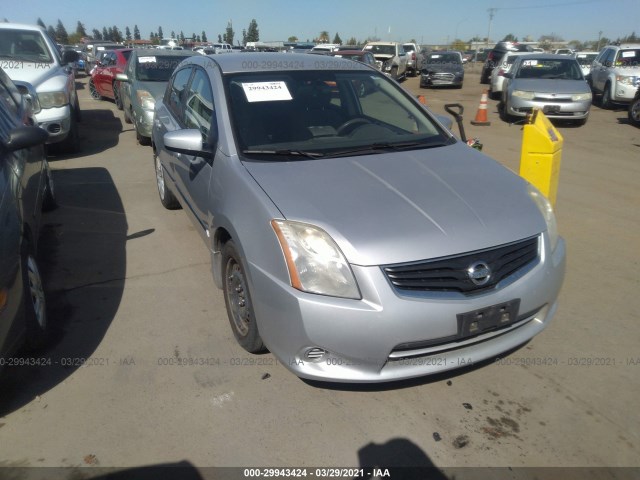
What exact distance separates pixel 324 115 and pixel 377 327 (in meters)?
1.89

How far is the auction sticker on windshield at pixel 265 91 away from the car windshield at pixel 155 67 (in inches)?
241

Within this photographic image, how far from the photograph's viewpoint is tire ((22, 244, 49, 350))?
116 inches

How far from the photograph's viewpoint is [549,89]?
38.3 feet

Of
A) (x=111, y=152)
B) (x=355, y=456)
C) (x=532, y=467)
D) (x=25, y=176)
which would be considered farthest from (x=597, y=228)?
(x=111, y=152)

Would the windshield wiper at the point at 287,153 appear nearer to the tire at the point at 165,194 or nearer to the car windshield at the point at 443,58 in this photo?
the tire at the point at 165,194

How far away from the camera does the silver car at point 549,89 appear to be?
456 inches

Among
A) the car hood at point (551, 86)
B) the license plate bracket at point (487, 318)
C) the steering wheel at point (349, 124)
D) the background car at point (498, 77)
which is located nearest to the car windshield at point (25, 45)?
the steering wheel at point (349, 124)

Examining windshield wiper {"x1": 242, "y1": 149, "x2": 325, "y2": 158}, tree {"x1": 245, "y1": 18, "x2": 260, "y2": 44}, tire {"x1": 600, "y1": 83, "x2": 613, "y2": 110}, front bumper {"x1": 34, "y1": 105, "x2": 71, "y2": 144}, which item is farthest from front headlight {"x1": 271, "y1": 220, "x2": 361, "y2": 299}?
tree {"x1": 245, "y1": 18, "x2": 260, "y2": 44}

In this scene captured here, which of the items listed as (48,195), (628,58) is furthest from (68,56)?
(628,58)

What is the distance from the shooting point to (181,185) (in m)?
4.43

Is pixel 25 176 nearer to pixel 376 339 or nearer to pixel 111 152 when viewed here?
pixel 376 339

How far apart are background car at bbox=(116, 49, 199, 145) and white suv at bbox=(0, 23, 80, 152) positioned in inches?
38.9

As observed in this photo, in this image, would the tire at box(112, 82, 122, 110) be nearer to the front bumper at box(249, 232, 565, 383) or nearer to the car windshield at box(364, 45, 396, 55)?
the front bumper at box(249, 232, 565, 383)

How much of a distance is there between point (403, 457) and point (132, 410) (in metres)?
1.41
